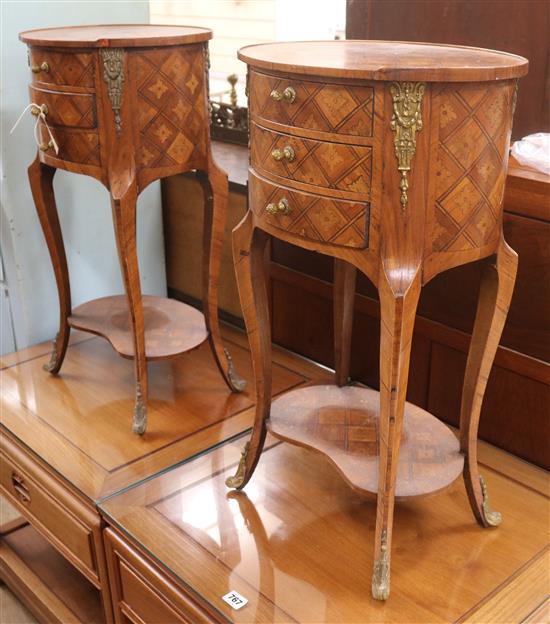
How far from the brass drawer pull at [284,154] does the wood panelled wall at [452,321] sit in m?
0.50

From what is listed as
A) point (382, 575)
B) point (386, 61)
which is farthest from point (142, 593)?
point (386, 61)

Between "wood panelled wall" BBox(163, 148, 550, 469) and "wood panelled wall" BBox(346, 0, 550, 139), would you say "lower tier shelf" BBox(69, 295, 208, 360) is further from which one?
"wood panelled wall" BBox(346, 0, 550, 139)

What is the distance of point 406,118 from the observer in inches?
41.8

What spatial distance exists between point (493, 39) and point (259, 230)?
2.26 feet

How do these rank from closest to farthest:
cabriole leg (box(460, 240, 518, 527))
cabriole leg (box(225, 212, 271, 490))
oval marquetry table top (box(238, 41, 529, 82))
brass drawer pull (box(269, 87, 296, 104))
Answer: oval marquetry table top (box(238, 41, 529, 82)), brass drawer pull (box(269, 87, 296, 104)), cabriole leg (box(460, 240, 518, 527)), cabriole leg (box(225, 212, 271, 490))

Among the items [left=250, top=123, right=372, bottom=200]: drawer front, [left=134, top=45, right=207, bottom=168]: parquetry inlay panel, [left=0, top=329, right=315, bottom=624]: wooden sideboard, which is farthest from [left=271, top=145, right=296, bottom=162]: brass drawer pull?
[left=0, top=329, right=315, bottom=624]: wooden sideboard

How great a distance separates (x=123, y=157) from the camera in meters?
1.57

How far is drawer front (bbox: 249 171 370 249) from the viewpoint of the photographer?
114 centimetres

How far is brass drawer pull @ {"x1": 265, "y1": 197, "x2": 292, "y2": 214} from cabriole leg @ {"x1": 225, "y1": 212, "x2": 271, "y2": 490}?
0.11 m

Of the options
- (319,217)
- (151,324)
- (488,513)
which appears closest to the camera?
(319,217)

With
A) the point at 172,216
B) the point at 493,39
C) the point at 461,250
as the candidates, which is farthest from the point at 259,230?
the point at 172,216

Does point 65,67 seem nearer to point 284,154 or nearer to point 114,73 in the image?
point 114,73

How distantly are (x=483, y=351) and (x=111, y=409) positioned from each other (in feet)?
2.98

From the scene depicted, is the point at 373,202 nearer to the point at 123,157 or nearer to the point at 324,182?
the point at 324,182
